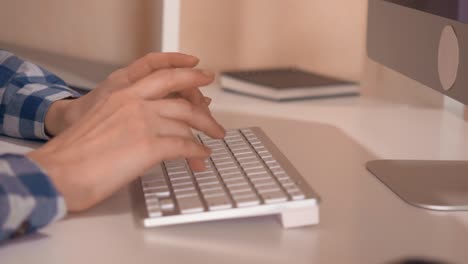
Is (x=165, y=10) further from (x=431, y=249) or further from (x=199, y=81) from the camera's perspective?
(x=431, y=249)

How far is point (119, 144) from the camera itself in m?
0.83

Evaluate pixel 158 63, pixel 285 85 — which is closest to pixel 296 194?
pixel 158 63

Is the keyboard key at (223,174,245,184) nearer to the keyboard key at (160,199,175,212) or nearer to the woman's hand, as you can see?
the keyboard key at (160,199,175,212)

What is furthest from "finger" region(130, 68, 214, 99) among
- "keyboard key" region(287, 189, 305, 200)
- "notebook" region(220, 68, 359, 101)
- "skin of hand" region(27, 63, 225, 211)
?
"notebook" region(220, 68, 359, 101)

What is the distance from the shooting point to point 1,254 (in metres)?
0.72

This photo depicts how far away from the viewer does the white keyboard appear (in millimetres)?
783

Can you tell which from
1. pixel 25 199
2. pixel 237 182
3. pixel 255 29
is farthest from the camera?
pixel 255 29

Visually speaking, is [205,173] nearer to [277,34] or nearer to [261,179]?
[261,179]

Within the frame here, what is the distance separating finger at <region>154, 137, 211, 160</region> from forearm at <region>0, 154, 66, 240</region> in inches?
4.3

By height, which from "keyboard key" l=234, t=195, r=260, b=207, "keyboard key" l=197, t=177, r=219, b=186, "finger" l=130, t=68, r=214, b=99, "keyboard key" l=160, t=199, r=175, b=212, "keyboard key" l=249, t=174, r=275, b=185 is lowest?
"keyboard key" l=160, t=199, r=175, b=212

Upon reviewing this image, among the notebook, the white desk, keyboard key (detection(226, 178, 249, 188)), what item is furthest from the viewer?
the notebook

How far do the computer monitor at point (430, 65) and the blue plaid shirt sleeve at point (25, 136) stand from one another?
0.38 meters

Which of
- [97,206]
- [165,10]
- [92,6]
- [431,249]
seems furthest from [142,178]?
[92,6]

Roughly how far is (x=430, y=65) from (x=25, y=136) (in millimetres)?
536
